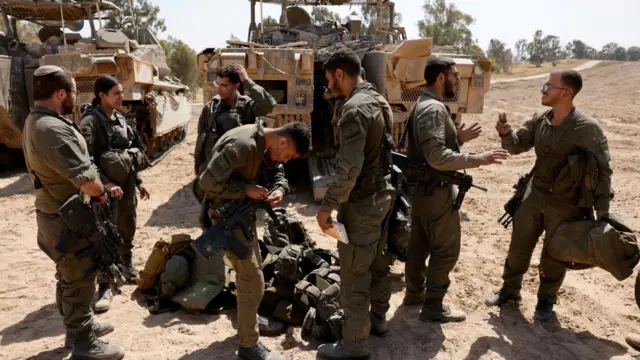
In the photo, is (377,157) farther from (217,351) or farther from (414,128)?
(217,351)

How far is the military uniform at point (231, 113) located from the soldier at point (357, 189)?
177 cm

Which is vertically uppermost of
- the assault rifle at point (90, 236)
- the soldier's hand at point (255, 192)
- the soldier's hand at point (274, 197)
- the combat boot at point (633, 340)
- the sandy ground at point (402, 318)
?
the soldier's hand at point (255, 192)

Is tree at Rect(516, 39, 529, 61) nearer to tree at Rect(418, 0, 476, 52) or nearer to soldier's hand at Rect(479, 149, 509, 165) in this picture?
tree at Rect(418, 0, 476, 52)

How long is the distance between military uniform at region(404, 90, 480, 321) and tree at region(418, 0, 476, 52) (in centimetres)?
3879

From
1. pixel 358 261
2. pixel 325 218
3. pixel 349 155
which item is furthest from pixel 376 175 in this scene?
pixel 358 261

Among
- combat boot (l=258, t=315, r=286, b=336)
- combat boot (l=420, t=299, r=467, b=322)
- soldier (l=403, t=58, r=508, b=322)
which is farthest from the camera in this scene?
combat boot (l=420, t=299, r=467, b=322)

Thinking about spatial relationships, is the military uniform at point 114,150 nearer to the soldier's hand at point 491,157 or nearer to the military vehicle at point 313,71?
the military vehicle at point 313,71

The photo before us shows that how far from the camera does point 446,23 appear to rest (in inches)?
1607

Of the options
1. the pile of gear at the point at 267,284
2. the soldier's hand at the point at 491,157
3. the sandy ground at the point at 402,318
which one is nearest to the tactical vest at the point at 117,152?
the pile of gear at the point at 267,284

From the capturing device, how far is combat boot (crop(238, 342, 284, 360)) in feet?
10.3

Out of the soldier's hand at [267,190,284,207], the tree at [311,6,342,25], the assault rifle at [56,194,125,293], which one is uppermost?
the tree at [311,6,342,25]

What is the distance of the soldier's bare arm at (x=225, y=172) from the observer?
278 centimetres

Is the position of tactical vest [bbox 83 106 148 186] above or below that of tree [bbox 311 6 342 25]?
below

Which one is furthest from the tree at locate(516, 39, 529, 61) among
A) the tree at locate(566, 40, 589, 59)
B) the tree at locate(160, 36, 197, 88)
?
the tree at locate(160, 36, 197, 88)
